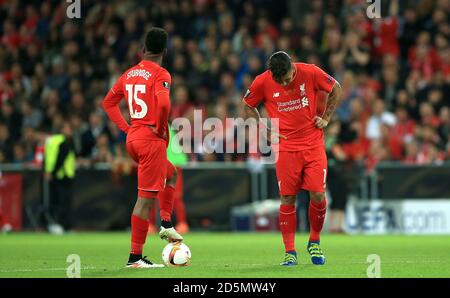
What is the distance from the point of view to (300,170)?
12.2 m

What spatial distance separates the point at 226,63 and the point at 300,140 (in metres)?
12.8

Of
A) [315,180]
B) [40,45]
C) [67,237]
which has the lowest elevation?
[67,237]

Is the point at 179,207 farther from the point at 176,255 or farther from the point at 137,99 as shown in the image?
the point at 137,99

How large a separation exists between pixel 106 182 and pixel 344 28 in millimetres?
6332

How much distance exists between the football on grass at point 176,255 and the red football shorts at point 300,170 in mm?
1312

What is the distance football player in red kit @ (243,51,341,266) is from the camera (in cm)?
1217

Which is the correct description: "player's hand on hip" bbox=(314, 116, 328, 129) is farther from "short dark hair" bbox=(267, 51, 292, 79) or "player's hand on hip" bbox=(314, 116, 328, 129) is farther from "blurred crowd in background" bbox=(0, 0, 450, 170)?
"blurred crowd in background" bbox=(0, 0, 450, 170)

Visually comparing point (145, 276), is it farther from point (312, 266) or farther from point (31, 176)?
point (31, 176)

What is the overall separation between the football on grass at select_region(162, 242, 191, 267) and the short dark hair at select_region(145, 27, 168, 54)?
2113 millimetres

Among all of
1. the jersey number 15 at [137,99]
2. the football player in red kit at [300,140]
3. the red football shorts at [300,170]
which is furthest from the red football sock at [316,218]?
the jersey number 15 at [137,99]

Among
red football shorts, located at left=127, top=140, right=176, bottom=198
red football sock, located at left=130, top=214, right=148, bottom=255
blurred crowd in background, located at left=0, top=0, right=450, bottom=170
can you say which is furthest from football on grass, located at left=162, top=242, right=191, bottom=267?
blurred crowd in background, located at left=0, top=0, right=450, bottom=170

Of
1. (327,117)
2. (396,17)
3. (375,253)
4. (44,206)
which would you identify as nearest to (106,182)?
(44,206)

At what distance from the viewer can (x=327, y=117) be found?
12.4m

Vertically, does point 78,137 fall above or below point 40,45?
below
